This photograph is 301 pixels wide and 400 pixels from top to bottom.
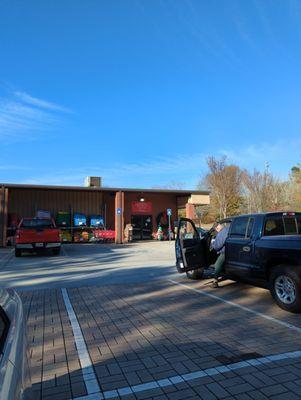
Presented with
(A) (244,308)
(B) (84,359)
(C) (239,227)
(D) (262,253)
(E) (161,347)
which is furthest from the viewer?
(C) (239,227)

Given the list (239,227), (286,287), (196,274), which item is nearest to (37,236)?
(196,274)

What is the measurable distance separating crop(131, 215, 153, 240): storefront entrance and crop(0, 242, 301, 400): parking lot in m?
22.5

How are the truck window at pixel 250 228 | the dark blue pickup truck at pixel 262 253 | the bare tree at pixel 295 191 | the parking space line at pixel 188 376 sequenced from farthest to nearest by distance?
the bare tree at pixel 295 191
the truck window at pixel 250 228
the dark blue pickup truck at pixel 262 253
the parking space line at pixel 188 376

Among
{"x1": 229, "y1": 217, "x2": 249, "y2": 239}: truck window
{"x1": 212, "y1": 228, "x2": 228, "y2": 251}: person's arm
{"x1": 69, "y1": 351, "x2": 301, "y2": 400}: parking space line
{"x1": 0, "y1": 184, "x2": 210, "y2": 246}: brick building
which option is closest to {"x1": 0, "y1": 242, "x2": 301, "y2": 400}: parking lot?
{"x1": 69, "y1": 351, "x2": 301, "y2": 400}: parking space line

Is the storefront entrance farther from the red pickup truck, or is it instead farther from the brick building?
the red pickup truck

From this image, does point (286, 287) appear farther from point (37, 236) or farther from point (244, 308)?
point (37, 236)

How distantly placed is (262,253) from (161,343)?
3.05 metres

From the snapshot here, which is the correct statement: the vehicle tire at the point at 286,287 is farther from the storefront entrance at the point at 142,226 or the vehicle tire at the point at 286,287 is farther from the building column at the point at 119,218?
the storefront entrance at the point at 142,226

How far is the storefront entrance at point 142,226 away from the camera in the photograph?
106 feet

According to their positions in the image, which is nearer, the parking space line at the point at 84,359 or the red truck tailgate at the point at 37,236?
the parking space line at the point at 84,359

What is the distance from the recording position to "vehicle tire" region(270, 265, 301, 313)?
6.43 metres

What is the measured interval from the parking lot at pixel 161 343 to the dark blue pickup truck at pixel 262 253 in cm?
44

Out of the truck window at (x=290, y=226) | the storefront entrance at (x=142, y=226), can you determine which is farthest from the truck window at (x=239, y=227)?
the storefront entrance at (x=142, y=226)

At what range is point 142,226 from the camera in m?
32.5
